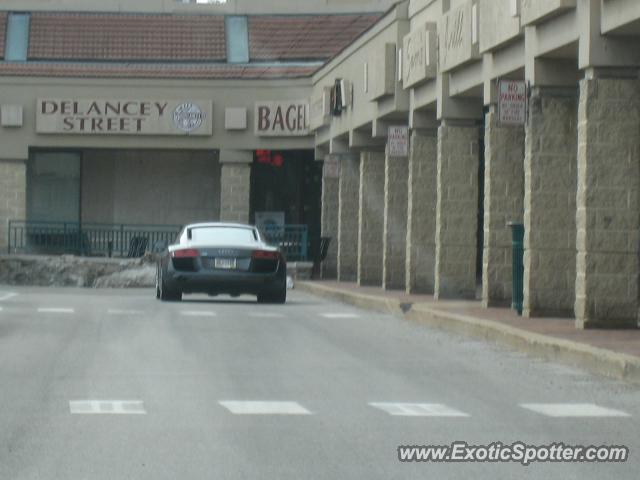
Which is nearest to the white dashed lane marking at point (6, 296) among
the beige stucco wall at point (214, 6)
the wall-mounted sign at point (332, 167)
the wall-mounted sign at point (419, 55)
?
the wall-mounted sign at point (419, 55)

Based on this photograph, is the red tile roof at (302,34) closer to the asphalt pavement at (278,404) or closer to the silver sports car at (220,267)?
the silver sports car at (220,267)

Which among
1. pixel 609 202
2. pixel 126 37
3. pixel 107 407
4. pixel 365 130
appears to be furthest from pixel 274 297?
pixel 126 37

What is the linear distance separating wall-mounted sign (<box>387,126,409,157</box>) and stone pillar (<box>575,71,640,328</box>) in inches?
487

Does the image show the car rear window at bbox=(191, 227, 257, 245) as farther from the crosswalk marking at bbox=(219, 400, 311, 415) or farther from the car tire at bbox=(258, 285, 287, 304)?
the crosswalk marking at bbox=(219, 400, 311, 415)

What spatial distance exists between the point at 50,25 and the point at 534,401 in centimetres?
4127

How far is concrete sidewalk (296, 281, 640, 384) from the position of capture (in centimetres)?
1584

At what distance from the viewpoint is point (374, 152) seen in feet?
129

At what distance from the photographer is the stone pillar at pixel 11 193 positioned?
48856 millimetres

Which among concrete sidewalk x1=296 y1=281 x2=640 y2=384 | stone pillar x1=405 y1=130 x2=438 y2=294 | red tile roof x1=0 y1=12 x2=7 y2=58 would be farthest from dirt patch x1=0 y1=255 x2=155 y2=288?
concrete sidewalk x1=296 y1=281 x2=640 y2=384

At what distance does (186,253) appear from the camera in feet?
94.9

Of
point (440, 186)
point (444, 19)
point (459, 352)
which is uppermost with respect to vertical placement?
point (444, 19)

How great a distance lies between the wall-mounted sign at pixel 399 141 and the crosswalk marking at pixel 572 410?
65.2 ft

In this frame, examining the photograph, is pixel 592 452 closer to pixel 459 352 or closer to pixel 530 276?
pixel 459 352

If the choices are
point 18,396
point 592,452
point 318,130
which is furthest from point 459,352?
point 318,130
